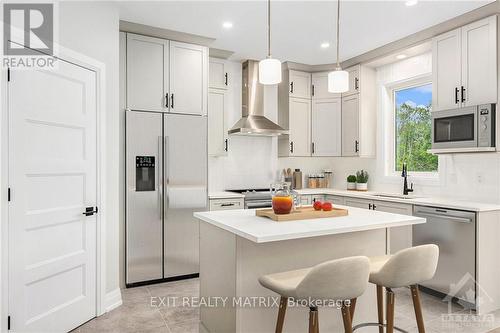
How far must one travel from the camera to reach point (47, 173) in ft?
8.29

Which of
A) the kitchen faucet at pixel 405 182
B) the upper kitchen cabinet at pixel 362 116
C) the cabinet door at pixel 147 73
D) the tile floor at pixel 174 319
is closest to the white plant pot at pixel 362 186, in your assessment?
the upper kitchen cabinet at pixel 362 116

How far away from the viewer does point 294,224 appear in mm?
2170

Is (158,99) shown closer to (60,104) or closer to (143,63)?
(143,63)

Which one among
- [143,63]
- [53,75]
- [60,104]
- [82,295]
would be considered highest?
[143,63]

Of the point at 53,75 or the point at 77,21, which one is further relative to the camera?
the point at 77,21

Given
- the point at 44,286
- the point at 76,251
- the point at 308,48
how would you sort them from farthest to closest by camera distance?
1. the point at 308,48
2. the point at 76,251
3. the point at 44,286

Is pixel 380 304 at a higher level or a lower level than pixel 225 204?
lower

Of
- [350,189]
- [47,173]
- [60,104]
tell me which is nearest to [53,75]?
[60,104]

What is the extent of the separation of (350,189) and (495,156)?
1.97m

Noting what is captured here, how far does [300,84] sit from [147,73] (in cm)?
235

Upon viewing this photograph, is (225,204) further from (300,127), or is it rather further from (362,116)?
(362,116)

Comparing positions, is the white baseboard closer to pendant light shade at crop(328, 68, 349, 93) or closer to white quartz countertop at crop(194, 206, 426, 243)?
white quartz countertop at crop(194, 206, 426, 243)

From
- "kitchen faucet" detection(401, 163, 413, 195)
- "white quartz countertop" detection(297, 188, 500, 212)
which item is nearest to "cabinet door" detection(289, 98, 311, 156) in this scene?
"white quartz countertop" detection(297, 188, 500, 212)

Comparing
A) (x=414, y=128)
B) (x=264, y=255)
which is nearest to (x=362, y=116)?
(x=414, y=128)
